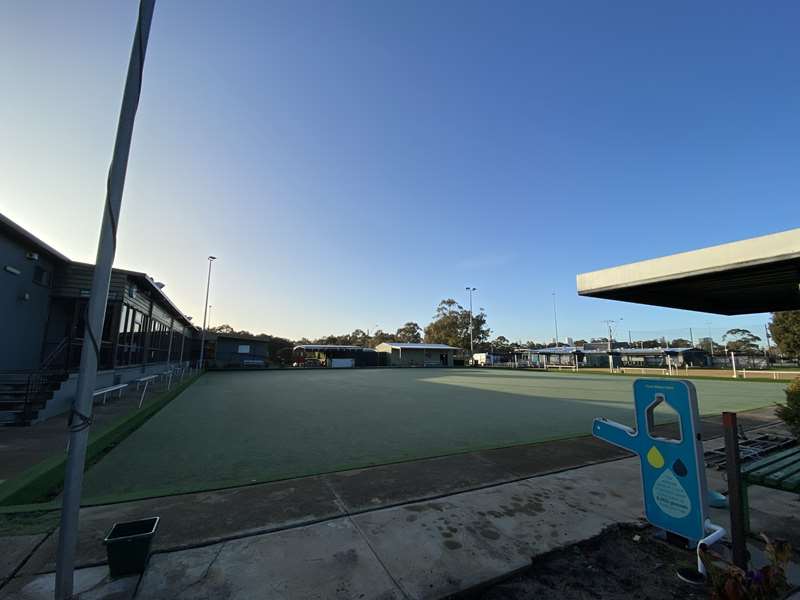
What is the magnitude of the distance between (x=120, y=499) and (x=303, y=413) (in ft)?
19.9

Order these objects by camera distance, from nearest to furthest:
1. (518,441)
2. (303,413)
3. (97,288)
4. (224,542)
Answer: (97,288) < (224,542) < (518,441) < (303,413)

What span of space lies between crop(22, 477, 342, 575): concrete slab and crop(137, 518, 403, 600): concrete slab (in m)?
0.24

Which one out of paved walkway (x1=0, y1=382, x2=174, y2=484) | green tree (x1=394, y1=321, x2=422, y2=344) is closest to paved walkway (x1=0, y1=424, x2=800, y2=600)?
paved walkway (x1=0, y1=382, x2=174, y2=484)

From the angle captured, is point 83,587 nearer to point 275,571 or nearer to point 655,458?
point 275,571

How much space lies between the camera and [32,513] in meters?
3.46

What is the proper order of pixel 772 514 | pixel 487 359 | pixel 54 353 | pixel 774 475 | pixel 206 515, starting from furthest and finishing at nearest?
1. pixel 487 359
2. pixel 54 353
3. pixel 772 514
4. pixel 206 515
5. pixel 774 475

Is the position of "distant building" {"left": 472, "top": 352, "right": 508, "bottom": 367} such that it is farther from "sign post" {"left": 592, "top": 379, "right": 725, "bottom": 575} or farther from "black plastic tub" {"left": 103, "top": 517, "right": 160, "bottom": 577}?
"black plastic tub" {"left": 103, "top": 517, "right": 160, "bottom": 577}

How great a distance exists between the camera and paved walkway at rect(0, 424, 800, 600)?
240 centimetres

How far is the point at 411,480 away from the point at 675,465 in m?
2.75

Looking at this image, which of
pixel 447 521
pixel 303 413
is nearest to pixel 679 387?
pixel 447 521

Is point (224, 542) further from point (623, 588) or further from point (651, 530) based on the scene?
point (651, 530)

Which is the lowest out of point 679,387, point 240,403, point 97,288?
point 240,403

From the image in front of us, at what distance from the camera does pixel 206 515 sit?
11.3 feet

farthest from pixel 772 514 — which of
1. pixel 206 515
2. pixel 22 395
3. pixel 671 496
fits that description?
pixel 22 395
